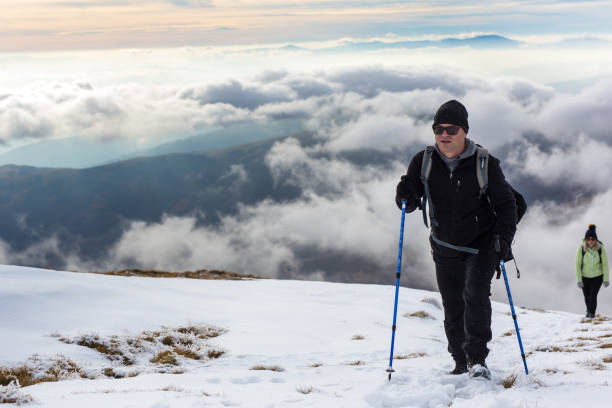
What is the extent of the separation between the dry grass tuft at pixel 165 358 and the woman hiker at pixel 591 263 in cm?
1430

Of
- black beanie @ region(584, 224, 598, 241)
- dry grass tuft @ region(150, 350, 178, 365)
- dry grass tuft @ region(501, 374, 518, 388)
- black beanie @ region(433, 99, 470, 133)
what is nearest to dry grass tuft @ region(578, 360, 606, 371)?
dry grass tuft @ region(501, 374, 518, 388)

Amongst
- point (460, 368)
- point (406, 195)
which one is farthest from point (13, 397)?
point (460, 368)

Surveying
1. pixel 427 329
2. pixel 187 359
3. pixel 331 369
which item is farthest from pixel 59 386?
pixel 427 329

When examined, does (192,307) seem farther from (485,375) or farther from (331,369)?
(485,375)

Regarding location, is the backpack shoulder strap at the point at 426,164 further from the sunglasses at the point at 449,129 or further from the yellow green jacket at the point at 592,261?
the yellow green jacket at the point at 592,261

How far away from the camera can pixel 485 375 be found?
5.86m

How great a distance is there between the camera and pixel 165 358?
30.8 feet

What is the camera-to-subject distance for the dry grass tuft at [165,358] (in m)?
9.31

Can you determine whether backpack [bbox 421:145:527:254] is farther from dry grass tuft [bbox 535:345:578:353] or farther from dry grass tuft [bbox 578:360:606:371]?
dry grass tuft [bbox 535:345:578:353]

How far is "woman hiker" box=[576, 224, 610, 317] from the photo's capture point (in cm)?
1582

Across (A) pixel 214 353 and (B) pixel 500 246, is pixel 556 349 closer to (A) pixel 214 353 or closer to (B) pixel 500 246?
(B) pixel 500 246

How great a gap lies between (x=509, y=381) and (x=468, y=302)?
1.09 meters

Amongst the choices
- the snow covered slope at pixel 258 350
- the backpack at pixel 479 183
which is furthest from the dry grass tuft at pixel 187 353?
the backpack at pixel 479 183

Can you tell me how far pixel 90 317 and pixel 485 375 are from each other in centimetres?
1014
